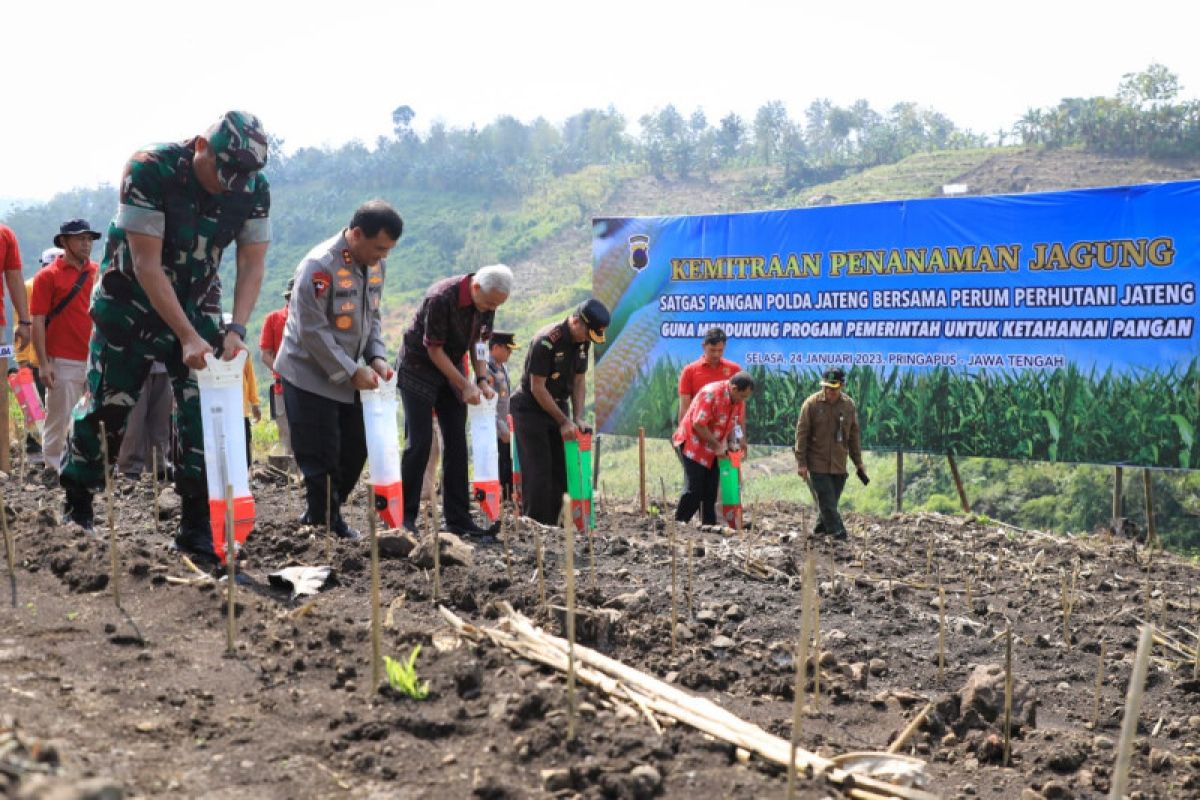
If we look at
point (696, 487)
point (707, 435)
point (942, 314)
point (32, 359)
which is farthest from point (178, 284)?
point (942, 314)

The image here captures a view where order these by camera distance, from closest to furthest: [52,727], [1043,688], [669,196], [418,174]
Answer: [52,727]
[1043,688]
[669,196]
[418,174]

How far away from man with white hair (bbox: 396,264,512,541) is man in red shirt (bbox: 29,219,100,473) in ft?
7.37

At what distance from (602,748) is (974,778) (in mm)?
1464

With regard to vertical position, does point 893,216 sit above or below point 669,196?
below

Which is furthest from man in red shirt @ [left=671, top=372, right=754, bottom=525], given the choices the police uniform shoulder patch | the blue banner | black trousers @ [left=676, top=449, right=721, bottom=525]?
the police uniform shoulder patch

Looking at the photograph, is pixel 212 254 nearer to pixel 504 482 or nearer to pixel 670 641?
pixel 670 641

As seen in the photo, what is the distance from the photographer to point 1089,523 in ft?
43.5

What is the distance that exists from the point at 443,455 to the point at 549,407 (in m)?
0.84

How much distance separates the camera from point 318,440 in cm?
557

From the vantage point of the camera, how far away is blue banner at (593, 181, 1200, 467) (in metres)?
9.28

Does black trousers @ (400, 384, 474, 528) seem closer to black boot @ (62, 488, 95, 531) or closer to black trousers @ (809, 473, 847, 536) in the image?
black boot @ (62, 488, 95, 531)

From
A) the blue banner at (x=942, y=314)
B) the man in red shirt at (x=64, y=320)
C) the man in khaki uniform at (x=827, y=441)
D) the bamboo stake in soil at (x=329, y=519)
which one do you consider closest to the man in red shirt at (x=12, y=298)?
the man in red shirt at (x=64, y=320)

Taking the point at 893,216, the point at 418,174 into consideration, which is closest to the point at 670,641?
the point at 893,216

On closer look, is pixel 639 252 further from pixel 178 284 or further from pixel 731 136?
pixel 731 136
